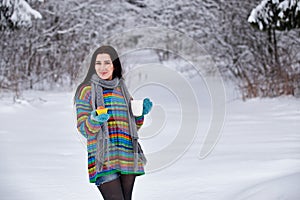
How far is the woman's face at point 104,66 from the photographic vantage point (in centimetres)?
265

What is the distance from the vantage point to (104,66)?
2.66m

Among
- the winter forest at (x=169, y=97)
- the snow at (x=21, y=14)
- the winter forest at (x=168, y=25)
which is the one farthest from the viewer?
the winter forest at (x=168, y=25)

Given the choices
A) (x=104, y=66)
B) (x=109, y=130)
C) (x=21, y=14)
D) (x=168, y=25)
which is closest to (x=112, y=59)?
(x=104, y=66)

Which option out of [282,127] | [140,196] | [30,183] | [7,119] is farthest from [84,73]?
[7,119]

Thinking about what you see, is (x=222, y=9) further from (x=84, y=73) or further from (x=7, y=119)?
(x=84, y=73)

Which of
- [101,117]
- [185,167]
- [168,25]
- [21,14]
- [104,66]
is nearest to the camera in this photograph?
[101,117]

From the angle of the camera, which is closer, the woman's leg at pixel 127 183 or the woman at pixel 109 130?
the woman at pixel 109 130

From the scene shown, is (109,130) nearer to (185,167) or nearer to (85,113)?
(85,113)

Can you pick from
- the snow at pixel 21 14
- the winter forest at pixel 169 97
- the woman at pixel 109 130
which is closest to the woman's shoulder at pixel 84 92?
the woman at pixel 109 130

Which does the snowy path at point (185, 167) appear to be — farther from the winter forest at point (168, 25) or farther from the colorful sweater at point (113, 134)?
the winter forest at point (168, 25)

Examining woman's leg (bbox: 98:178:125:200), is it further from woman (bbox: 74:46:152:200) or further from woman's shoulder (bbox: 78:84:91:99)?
woman's shoulder (bbox: 78:84:91:99)

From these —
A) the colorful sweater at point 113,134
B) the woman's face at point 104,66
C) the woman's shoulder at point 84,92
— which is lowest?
the colorful sweater at point 113,134

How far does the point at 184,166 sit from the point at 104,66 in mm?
2428

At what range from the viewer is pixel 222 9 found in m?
16.0
